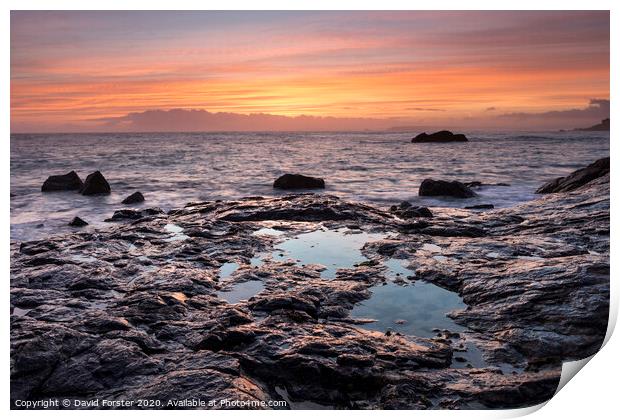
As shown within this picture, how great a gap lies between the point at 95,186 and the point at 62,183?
1643 mm

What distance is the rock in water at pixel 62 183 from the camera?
17203mm

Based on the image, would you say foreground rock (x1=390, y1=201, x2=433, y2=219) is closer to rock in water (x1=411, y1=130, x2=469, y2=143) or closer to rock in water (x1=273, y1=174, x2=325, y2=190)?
rock in water (x1=273, y1=174, x2=325, y2=190)

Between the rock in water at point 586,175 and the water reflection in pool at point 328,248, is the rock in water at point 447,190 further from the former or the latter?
the water reflection in pool at point 328,248

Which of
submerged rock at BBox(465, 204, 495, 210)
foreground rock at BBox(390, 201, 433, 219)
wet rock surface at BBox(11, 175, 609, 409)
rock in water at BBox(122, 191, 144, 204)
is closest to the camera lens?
wet rock surface at BBox(11, 175, 609, 409)

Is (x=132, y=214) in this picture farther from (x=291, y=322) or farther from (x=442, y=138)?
(x=442, y=138)

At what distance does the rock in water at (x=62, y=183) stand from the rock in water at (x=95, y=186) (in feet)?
2.50

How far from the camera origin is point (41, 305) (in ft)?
19.6

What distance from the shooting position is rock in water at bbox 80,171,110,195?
16625 mm

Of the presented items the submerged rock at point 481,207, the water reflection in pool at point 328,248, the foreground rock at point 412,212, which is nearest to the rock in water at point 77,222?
the water reflection in pool at point 328,248

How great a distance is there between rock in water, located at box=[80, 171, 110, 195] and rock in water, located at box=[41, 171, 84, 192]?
30.0 inches

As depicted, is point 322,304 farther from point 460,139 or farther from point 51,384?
point 460,139

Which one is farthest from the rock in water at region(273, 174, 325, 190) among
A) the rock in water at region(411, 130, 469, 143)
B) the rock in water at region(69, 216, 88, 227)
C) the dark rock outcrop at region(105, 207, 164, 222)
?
the rock in water at region(411, 130, 469, 143)
